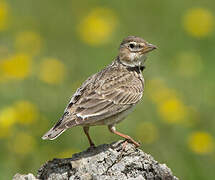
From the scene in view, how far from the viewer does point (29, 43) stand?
50.0ft

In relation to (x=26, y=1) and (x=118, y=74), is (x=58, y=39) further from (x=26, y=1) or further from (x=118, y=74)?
(x=118, y=74)

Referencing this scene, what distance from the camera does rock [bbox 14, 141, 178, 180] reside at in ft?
22.8

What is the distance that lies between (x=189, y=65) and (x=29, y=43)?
138 inches

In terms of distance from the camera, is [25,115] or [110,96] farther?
[25,115]

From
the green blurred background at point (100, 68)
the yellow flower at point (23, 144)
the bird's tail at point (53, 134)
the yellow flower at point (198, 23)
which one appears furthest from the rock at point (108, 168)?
the yellow flower at point (198, 23)

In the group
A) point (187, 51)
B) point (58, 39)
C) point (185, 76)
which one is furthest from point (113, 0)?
point (185, 76)

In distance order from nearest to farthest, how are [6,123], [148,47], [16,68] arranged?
[148,47], [6,123], [16,68]

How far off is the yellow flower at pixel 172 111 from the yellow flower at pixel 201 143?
1.83 feet

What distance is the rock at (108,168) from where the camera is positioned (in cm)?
696

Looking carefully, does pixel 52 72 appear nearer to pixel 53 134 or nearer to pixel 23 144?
pixel 23 144

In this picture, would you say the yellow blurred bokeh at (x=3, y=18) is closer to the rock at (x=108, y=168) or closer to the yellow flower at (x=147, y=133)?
the yellow flower at (x=147, y=133)

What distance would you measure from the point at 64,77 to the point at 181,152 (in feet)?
11.7

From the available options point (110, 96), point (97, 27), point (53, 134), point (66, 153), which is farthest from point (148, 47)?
point (97, 27)

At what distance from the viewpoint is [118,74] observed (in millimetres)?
8953
